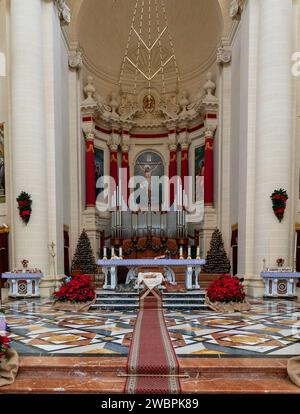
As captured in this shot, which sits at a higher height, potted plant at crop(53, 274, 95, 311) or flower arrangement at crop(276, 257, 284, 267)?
flower arrangement at crop(276, 257, 284, 267)

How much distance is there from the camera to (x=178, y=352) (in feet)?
14.4

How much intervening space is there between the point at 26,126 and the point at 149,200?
25.6 feet

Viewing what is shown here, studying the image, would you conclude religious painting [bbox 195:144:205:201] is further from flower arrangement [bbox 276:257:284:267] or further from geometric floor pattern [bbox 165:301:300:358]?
geometric floor pattern [bbox 165:301:300:358]

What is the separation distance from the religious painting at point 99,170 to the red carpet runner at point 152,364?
10.8 m

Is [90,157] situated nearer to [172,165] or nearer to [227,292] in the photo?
[172,165]

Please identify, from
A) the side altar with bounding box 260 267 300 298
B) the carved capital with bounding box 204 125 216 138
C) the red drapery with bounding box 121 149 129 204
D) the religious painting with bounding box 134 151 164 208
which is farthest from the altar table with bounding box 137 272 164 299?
the religious painting with bounding box 134 151 164 208

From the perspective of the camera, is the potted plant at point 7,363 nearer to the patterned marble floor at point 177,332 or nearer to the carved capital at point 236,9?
the patterned marble floor at point 177,332

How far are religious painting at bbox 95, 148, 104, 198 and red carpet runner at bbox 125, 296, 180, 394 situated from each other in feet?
35.3

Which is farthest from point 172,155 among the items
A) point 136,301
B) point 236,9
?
point 136,301

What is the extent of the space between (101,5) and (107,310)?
12875 millimetres

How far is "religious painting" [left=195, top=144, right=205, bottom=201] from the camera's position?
51.1ft

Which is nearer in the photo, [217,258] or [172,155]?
[217,258]
